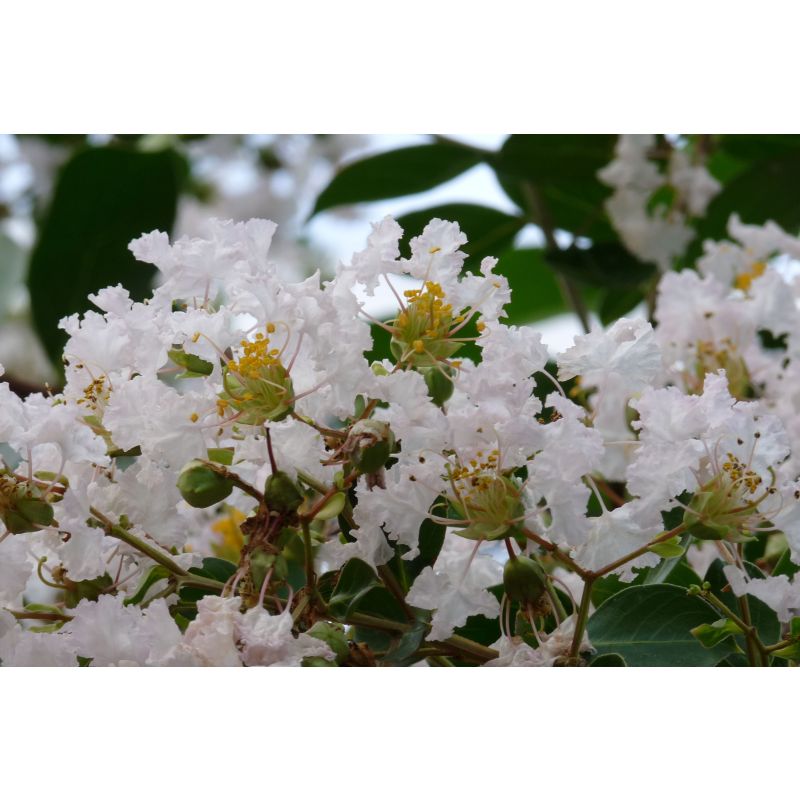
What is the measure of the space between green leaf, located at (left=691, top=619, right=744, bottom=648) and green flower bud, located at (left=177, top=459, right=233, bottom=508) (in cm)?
34

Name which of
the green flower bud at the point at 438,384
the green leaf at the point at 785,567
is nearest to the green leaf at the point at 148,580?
the green flower bud at the point at 438,384

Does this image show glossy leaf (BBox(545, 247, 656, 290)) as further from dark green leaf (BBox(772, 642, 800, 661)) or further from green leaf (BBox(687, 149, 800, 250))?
dark green leaf (BBox(772, 642, 800, 661))

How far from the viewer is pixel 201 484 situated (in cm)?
77

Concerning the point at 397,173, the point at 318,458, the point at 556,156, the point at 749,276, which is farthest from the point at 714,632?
the point at 397,173

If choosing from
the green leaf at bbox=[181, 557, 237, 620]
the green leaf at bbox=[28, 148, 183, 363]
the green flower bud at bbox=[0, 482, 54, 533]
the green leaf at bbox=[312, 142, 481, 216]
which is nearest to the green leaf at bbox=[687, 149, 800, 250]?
the green leaf at bbox=[312, 142, 481, 216]

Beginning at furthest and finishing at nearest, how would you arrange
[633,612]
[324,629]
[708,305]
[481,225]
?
[481,225], [708,305], [633,612], [324,629]

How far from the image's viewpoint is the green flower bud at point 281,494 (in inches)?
30.0

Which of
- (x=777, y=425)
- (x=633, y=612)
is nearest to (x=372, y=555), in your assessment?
(x=633, y=612)

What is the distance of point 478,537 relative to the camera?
2.59ft

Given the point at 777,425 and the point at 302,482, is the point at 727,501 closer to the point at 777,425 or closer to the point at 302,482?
the point at 777,425

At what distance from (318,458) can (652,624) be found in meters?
0.27

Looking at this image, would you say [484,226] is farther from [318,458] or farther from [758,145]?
[318,458]

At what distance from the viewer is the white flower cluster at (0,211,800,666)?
776 mm

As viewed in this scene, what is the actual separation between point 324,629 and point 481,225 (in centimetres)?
116
